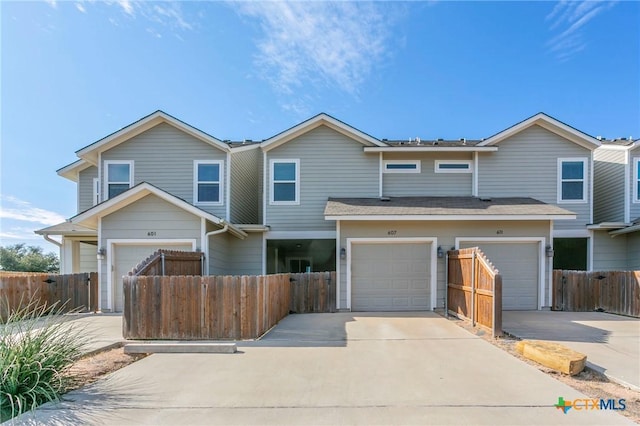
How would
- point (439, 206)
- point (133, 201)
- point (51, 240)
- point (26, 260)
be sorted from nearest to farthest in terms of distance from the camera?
point (133, 201) < point (439, 206) < point (51, 240) < point (26, 260)

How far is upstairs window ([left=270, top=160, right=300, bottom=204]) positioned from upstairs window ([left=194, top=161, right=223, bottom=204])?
1.84m

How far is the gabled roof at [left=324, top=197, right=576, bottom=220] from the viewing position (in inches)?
416

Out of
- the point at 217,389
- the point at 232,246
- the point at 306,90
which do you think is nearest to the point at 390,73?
the point at 306,90

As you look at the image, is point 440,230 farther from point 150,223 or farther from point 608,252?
point 150,223

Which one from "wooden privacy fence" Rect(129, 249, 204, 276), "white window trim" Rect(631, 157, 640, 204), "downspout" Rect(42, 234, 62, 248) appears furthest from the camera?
"downspout" Rect(42, 234, 62, 248)

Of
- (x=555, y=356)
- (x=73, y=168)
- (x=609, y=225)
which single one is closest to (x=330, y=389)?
(x=555, y=356)

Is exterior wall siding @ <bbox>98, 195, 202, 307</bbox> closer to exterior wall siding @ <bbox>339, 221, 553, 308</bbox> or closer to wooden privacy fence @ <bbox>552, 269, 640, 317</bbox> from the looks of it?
exterior wall siding @ <bbox>339, 221, 553, 308</bbox>

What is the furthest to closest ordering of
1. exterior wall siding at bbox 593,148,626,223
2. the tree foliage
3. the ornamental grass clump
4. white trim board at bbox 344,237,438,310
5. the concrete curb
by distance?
the tree foliage → exterior wall siding at bbox 593,148,626,223 → white trim board at bbox 344,237,438,310 → the concrete curb → the ornamental grass clump

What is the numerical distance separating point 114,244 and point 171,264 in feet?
9.73

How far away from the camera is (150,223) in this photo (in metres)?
10.4

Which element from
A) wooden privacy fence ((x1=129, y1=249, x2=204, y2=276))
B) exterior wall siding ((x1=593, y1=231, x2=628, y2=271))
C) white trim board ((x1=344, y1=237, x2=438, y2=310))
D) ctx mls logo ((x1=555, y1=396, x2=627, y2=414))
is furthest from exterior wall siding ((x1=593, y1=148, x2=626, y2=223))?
wooden privacy fence ((x1=129, y1=249, x2=204, y2=276))

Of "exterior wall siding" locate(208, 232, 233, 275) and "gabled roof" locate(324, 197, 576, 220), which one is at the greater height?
"gabled roof" locate(324, 197, 576, 220)

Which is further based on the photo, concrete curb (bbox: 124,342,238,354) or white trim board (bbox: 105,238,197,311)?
white trim board (bbox: 105,238,197,311)

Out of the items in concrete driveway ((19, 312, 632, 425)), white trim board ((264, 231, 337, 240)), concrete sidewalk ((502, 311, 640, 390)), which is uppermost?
white trim board ((264, 231, 337, 240))
